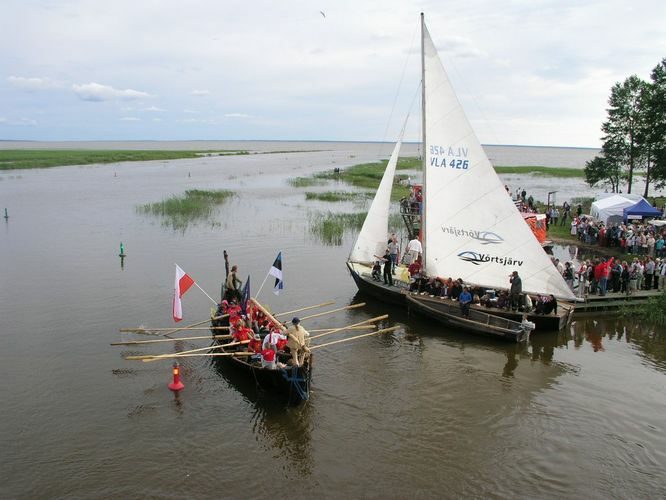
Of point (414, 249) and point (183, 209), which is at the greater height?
point (183, 209)

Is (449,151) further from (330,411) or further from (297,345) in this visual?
(330,411)

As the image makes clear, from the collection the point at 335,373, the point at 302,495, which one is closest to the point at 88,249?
the point at 335,373

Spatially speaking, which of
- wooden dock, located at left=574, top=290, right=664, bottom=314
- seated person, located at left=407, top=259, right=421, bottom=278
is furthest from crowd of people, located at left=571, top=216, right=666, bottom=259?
seated person, located at left=407, top=259, right=421, bottom=278

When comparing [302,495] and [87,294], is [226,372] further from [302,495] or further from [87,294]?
[87,294]

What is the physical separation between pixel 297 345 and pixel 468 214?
9.92 meters

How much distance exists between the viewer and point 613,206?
38.3 metres

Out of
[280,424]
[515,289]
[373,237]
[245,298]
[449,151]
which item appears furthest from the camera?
[373,237]

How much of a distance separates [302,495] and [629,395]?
10846mm

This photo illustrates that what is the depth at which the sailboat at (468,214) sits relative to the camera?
21359mm

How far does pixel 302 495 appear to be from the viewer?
1234cm

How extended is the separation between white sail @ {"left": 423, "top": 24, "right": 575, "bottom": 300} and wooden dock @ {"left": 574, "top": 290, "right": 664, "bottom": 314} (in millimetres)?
4082

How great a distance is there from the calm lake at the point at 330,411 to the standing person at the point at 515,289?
1617mm

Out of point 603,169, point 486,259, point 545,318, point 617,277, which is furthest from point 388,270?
point 603,169

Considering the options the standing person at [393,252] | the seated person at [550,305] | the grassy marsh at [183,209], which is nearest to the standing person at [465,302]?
the seated person at [550,305]
